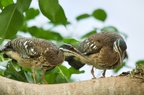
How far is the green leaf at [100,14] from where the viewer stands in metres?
2.35

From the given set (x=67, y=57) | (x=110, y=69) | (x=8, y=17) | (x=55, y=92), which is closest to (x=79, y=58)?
(x=67, y=57)

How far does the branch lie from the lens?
150 cm

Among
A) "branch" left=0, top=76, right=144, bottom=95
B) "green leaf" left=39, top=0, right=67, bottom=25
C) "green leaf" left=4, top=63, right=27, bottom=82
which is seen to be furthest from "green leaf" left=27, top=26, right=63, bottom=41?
"green leaf" left=39, top=0, right=67, bottom=25

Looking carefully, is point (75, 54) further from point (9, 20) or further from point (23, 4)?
point (23, 4)

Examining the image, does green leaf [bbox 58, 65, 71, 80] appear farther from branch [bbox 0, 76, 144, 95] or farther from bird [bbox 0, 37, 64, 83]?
branch [bbox 0, 76, 144, 95]

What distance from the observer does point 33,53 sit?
2438 mm

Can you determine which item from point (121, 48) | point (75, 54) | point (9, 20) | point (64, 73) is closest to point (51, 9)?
point (9, 20)

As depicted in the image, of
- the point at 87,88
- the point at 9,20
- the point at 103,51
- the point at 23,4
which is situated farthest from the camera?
the point at 103,51

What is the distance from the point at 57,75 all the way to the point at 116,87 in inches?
28.1

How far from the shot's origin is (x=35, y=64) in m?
2.44

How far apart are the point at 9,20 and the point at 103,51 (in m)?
1.49

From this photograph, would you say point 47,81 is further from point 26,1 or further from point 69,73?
point 26,1

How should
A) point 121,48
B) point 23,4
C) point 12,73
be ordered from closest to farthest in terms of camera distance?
point 23,4, point 12,73, point 121,48

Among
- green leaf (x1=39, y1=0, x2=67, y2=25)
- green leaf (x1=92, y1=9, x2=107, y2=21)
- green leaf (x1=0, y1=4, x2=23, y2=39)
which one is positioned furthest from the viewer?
green leaf (x1=92, y1=9, x2=107, y2=21)
